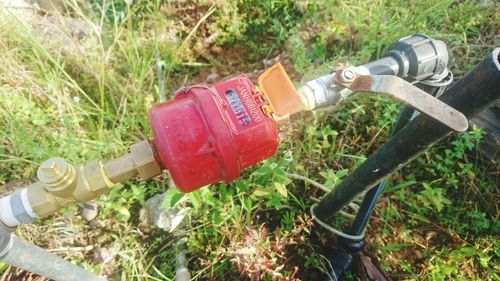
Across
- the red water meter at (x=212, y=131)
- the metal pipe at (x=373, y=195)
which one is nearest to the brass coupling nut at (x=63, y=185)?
the red water meter at (x=212, y=131)

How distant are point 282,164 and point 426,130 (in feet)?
2.27

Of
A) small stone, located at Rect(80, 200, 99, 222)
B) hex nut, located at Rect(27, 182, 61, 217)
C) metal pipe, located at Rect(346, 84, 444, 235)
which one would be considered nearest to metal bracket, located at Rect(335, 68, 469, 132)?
metal pipe, located at Rect(346, 84, 444, 235)

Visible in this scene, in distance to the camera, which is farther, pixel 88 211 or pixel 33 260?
pixel 88 211

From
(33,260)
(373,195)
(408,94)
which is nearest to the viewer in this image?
(408,94)

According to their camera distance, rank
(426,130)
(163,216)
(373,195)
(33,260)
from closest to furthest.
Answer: (426,130) → (33,260) → (373,195) → (163,216)

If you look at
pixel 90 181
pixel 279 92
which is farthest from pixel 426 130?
pixel 90 181

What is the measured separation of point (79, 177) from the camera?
84cm

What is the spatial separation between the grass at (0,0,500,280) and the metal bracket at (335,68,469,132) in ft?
1.97

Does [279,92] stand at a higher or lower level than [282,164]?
higher

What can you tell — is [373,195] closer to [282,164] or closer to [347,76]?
[282,164]

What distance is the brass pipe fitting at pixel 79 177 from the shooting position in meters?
0.78

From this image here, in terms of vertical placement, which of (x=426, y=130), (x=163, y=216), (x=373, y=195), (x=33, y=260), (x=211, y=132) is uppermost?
(x=211, y=132)

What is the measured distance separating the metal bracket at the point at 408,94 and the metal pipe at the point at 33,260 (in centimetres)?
88

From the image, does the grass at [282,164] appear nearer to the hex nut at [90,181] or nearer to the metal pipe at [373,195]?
the metal pipe at [373,195]
